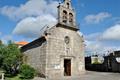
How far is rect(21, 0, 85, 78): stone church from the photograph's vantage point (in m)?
20.1

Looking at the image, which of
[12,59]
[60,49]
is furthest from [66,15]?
[12,59]

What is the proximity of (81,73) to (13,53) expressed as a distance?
10.0 m

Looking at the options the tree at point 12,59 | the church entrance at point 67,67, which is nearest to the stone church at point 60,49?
the church entrance at point 67,67

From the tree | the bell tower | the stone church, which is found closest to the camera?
the stone church

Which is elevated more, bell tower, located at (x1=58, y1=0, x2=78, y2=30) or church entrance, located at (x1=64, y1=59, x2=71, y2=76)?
bell tower, located at (x1=58, y1=0, x2=78, y2=30)

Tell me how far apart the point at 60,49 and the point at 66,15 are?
5108 millimetres

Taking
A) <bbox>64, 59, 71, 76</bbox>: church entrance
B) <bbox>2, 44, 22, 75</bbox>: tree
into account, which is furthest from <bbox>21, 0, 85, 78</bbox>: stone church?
<bbox>2, 44, 22, 75</bbox>: tree

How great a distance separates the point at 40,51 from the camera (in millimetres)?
20828

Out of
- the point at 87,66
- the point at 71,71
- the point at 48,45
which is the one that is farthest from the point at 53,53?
the point at 87,66

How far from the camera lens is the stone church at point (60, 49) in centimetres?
2014

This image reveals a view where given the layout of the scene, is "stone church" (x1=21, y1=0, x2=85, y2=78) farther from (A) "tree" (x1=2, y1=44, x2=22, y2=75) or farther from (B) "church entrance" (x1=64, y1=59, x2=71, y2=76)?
(A) "tree" (x1=2, y1=44, x2=22, y2=75)

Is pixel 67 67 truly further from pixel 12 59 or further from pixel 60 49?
pixel 12 59

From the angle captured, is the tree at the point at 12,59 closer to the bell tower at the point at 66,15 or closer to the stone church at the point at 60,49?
the stone church at the point at 60,49

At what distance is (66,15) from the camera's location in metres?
23.3
